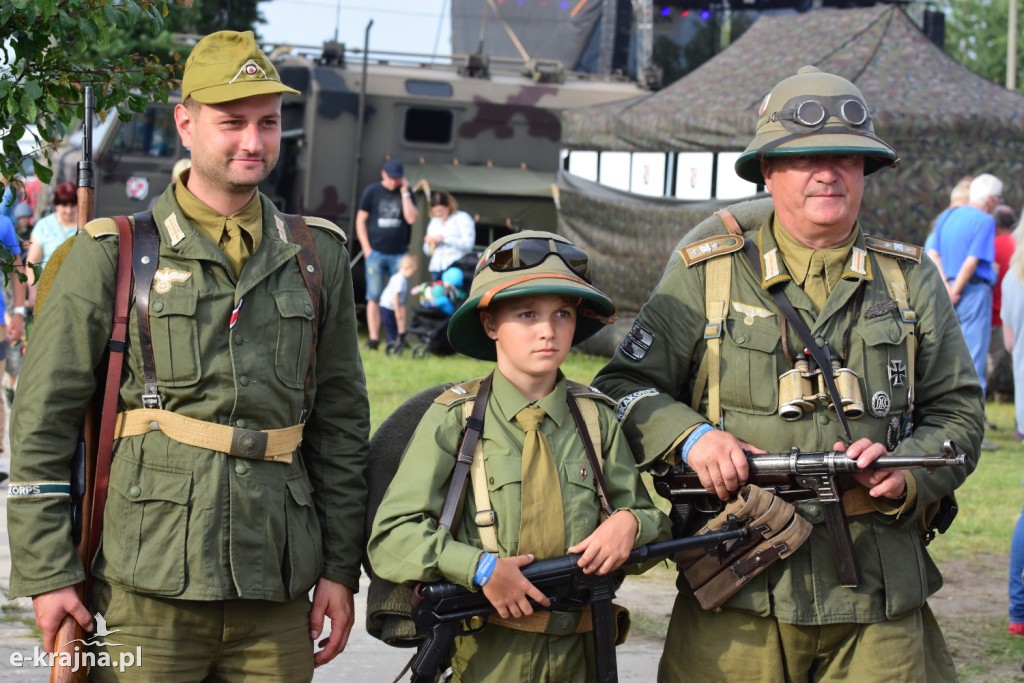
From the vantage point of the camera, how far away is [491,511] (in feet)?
11.5

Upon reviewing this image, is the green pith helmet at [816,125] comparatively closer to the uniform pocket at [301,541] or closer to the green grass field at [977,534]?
the green grass field at [977,534]

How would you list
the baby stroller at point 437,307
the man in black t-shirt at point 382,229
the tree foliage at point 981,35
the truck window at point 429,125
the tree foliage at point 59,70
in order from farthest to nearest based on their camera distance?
the tree foliage at point 981,35, the truck window at point 429,125, the man in black t-shirt at point 382,229, the baby stroller at point 437,307, the tree foliage at point 59,70

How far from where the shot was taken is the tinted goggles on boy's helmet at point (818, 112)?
388 centimetres

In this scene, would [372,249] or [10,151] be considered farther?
[372,249]

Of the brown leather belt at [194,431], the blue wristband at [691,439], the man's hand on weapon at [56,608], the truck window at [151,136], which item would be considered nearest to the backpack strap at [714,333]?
the blue wristband at [691,439]

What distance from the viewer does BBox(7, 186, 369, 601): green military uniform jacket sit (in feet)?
11.0

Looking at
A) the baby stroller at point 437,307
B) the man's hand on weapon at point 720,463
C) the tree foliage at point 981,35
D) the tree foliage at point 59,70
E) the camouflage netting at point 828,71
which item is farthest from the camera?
the tree foliage at point 981,35

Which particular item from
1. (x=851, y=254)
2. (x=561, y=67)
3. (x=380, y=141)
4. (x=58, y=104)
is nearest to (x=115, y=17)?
(x=58, y=104)

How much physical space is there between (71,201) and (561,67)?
8.85 m

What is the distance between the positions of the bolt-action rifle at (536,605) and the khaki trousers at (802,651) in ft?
1.19

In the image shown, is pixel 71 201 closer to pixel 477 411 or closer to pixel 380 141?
pixel 380 141

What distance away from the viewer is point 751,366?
12.5ft

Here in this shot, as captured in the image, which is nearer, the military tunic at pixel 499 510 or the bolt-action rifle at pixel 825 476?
the military tunic at pixel 499 510

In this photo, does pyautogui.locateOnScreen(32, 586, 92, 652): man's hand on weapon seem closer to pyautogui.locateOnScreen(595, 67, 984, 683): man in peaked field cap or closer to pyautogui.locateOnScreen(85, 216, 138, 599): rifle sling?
pyautogui.locateOnScreen(85, 216, 138, 599): rifle sling
